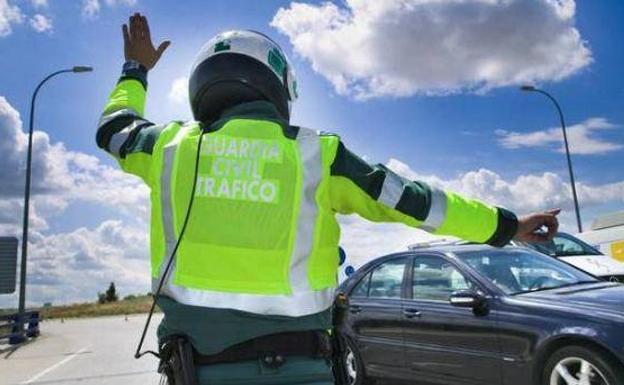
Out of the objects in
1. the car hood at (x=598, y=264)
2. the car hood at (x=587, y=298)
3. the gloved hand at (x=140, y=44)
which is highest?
the gloved hand at (x=140, y=44)

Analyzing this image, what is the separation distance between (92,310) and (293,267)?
38.2m

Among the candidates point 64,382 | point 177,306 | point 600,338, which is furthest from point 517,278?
point 64,382

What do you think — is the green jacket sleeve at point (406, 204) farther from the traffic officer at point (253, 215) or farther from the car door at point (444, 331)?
the car door at point (444, 331)

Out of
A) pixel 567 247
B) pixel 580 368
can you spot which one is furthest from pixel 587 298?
pixel 567 247

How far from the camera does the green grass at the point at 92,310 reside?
1447 inches

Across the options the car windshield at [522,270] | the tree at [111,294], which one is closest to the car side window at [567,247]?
the car windshield at [522,270]

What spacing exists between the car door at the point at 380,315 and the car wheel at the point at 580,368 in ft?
6.21

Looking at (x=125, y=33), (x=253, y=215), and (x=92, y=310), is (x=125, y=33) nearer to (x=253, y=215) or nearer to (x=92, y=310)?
(x=253, y=215)

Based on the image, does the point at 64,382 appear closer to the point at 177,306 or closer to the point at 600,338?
the point at 600,338

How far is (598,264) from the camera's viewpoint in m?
13.2

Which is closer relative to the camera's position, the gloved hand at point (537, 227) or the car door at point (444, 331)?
the gloved hand at point (537, 227)

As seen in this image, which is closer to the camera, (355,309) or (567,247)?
(355,309)

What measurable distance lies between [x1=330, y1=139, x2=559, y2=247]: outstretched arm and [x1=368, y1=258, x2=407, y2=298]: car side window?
5653 millimetres

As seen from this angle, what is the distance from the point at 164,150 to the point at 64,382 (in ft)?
31.1
